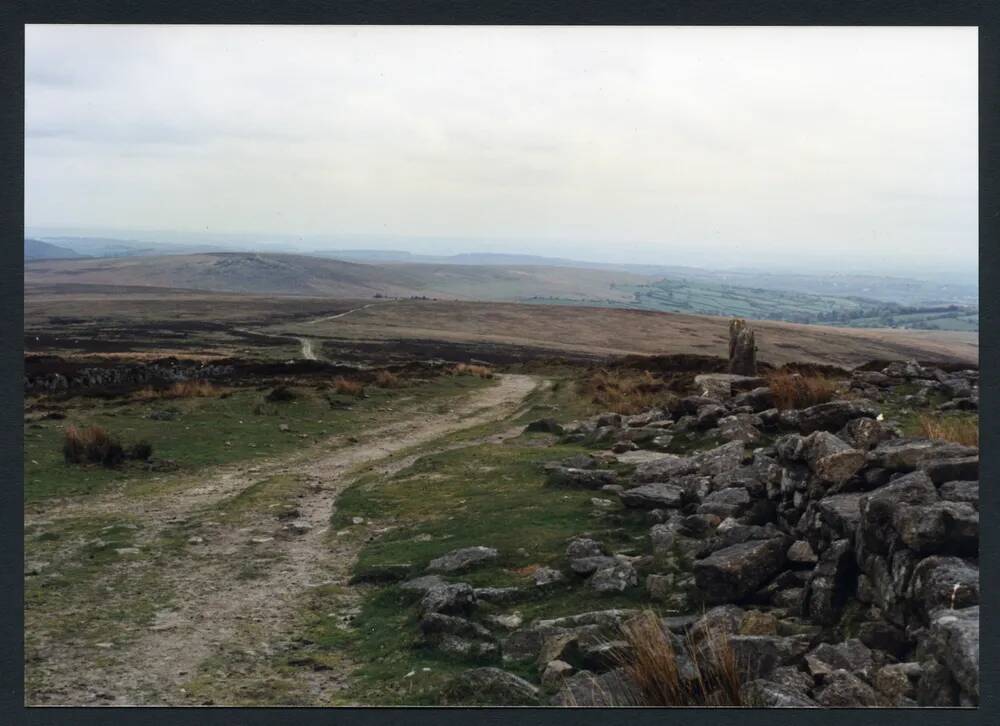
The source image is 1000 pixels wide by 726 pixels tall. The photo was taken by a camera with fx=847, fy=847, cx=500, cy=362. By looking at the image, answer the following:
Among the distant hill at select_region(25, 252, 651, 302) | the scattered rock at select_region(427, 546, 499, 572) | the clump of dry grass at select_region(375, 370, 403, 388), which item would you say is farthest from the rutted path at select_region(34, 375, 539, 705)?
the distant hill at select_region(25, 252, 651, 302)

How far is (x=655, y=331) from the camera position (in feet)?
226

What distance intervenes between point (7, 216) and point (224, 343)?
1928 inches

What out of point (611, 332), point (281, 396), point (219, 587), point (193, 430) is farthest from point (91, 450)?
point (611, 332)

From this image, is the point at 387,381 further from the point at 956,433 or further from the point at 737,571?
the point at 737,571

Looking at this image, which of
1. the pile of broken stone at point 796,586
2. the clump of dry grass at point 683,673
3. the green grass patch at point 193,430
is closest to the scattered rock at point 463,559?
the pile of broken stone at point 796,586

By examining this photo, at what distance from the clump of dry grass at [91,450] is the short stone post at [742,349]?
15625mm

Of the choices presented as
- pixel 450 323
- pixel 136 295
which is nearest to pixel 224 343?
pixel 450 323

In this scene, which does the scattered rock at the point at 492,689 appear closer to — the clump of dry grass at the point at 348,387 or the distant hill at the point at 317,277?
the clump of dry grass at the point at 348,387

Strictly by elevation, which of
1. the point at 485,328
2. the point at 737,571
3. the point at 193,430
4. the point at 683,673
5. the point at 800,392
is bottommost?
the point at 485,328

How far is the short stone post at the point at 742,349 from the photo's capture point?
23.2 meters

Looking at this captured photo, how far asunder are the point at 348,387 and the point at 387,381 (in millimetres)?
3320

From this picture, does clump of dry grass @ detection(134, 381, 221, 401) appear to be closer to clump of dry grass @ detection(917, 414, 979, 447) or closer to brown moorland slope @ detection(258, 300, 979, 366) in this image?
clump of dry grass @ detection(917, 414, 979, 447)

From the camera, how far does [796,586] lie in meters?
8.16

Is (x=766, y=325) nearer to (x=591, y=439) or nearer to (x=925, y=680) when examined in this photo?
(x=591, y=439)
